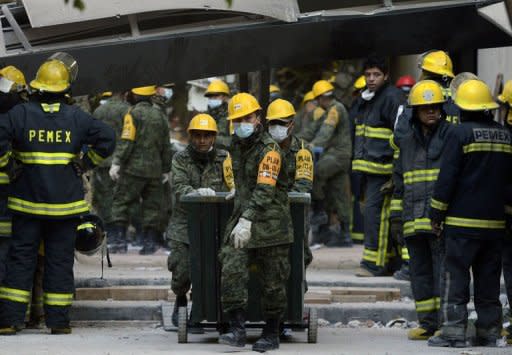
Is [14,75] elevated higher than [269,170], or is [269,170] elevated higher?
[14,75]

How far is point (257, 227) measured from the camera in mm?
11078

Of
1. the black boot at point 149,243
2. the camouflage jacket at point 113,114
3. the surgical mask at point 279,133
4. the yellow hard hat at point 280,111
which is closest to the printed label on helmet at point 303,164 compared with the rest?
the surgical mask at point 279,133

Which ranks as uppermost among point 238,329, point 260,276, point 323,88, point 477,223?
point 323,88

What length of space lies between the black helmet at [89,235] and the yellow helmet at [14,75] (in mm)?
1308

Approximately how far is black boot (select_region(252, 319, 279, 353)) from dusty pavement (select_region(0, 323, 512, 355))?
9 centimetres

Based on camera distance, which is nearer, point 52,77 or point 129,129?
point 52,77

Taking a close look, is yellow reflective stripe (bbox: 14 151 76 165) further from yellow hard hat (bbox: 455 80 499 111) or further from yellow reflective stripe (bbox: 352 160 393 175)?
yellow reflective stripe (bbox: 352 160 393 175)

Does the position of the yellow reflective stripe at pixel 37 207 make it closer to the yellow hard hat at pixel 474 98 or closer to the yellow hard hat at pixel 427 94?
the yellow hard hat at pixel 427 94

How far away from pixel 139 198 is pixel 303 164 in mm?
6588

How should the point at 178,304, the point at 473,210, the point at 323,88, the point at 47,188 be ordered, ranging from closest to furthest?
the point at 473,210 → the point at 47,188 → the point at 178,304 → the point at 323,88

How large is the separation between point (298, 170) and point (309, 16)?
4.19 feet

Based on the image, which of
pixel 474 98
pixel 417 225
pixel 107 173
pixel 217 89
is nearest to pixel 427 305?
pixel 417 225

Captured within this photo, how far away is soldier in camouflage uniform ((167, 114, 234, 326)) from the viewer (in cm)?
1228

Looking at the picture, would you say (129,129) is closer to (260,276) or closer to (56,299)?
(56,299)
